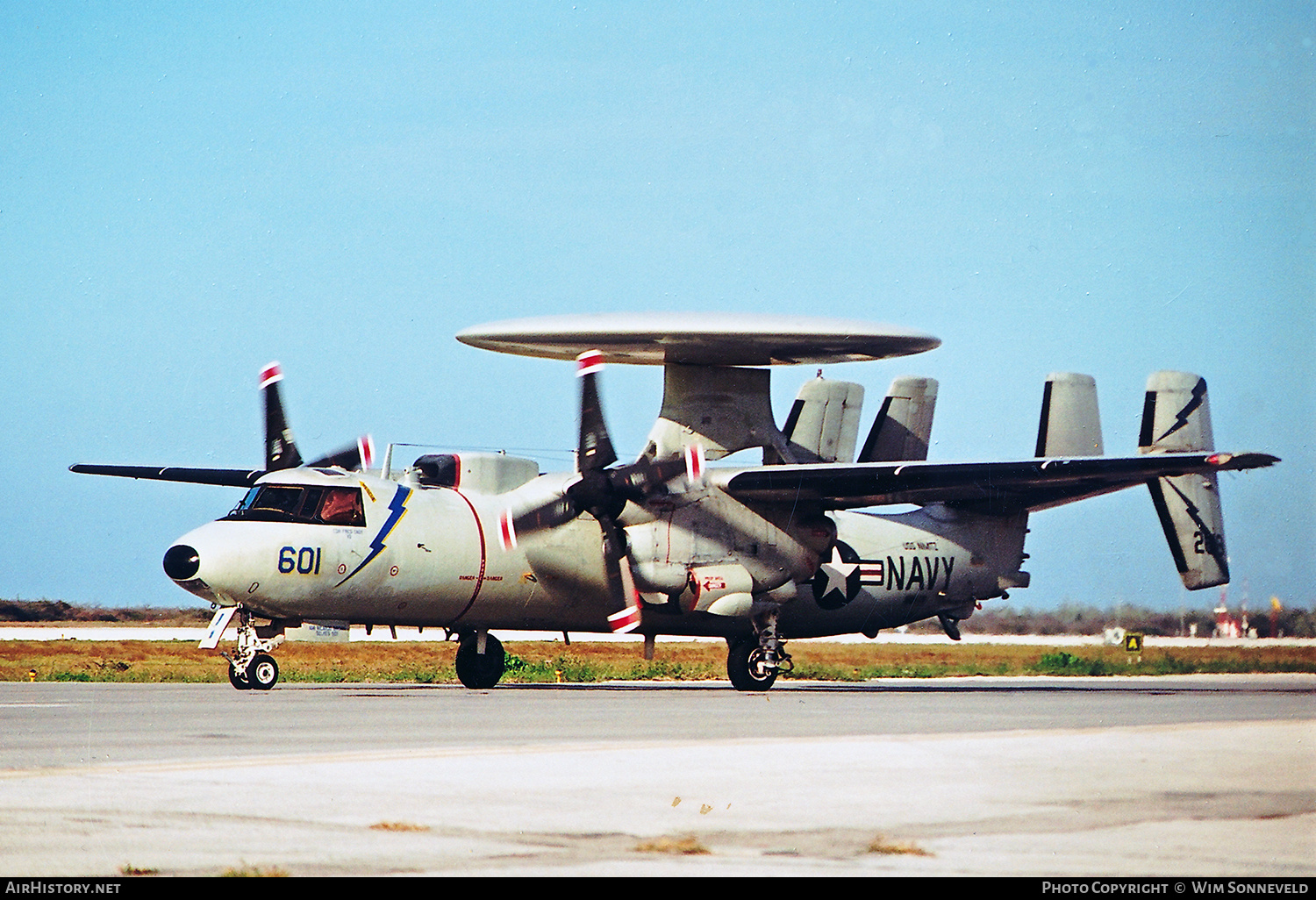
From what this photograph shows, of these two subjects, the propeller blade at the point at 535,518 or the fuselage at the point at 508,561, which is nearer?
the fuselage at the point at 508,561

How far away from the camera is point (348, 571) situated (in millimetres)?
23391

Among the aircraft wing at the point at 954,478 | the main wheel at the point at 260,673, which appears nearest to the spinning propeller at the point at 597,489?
the aircraft wing at the point at 954,478

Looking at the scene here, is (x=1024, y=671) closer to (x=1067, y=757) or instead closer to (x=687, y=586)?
(x=687, y=586)

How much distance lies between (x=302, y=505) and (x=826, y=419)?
10.4 m

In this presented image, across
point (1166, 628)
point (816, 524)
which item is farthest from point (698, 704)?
point (1166, 628)

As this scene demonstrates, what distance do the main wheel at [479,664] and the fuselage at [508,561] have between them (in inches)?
26.5

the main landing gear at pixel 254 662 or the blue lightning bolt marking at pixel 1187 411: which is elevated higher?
the blue lightning bolt marking at pixel 1187 411

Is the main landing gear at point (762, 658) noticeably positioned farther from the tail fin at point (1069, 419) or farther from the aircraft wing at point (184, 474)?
the aircraft wing at point (184, 474)

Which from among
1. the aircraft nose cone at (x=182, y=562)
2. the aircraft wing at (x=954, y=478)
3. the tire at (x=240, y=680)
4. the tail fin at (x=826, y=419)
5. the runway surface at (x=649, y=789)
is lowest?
the tire at (x=240, y=680)

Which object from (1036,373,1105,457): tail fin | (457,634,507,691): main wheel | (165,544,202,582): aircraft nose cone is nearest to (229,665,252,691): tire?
(165,544,202,582): aircraft nose cone

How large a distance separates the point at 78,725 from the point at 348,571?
6.74m

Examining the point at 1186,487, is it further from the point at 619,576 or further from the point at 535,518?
the point at 535,518

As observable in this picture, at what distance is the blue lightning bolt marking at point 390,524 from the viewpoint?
2348cm

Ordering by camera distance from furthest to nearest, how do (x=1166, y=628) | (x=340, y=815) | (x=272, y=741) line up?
1. (x=1166, y=628)
2. (x=272, y=741)
3. (x=340, y=815)
